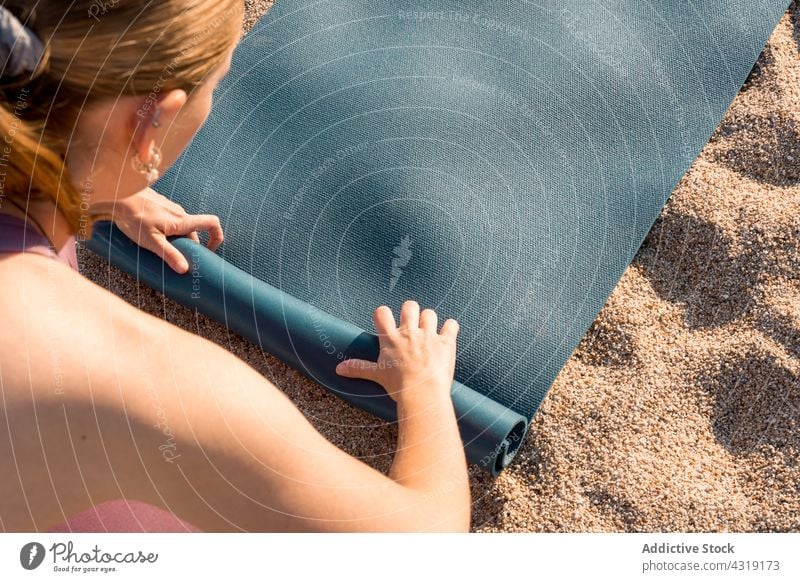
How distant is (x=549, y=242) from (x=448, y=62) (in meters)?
0.44

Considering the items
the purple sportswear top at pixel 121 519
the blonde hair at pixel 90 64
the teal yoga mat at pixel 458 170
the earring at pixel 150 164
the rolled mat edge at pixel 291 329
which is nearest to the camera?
the blonde hair at pixel 90 64

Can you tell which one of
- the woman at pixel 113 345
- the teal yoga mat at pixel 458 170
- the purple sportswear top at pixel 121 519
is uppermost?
the teal yoga mat at pixel 458 170

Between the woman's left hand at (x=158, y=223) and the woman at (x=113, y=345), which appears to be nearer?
the woman at (x=113, y=345)

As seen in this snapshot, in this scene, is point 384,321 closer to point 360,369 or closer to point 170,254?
point 360,369

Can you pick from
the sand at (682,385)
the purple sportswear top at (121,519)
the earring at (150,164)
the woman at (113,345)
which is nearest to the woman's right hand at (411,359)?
the sand at (682,385)

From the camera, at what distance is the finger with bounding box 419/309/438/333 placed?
48.9 inches

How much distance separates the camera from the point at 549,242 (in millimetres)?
1348

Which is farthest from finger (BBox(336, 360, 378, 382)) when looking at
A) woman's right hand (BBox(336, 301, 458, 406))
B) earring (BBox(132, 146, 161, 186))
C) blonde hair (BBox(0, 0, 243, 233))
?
blonde hair (BBox(0, 0, 243, 233))

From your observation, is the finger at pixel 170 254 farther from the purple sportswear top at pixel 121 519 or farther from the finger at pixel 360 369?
the finger at pixel 360 369

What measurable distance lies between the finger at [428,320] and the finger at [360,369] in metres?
0.10

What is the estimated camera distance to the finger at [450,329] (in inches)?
49.0

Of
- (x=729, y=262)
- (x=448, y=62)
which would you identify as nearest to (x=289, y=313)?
(x=448, y=62)

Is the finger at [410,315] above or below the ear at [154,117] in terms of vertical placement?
below

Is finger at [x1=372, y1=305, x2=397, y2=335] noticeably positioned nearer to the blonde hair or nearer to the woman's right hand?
the woman's right hand
